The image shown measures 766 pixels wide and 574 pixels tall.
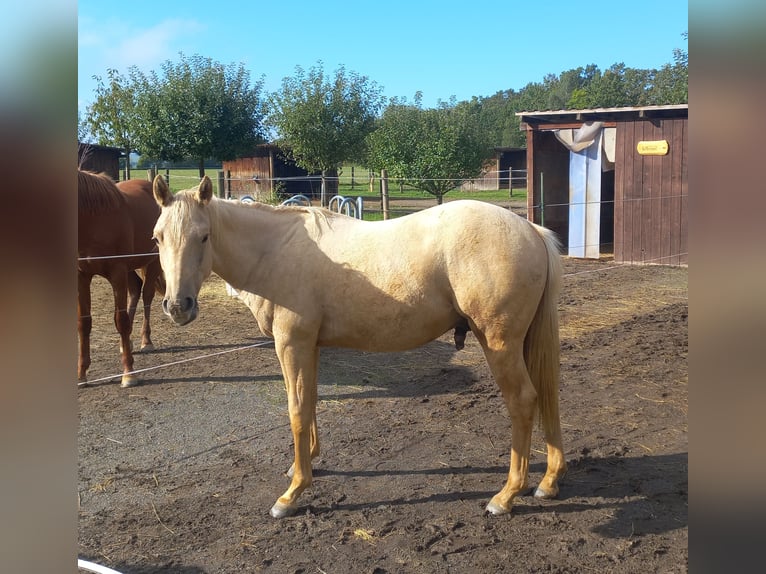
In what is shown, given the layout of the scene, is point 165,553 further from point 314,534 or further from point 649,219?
point 649,219

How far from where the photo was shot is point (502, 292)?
3.05 metres

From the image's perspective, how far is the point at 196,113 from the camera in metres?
19.0

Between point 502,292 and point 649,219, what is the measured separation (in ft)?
30.4

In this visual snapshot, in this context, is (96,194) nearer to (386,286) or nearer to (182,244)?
(182,244)

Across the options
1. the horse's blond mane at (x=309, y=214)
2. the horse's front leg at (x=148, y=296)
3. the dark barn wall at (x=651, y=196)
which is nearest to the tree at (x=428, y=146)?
the dark barn wall at (x=651, y=196)

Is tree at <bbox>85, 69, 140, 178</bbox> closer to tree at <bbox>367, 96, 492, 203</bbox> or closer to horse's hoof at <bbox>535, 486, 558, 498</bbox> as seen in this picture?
tree at <bbox>367, 96, 492, 203</bbox>

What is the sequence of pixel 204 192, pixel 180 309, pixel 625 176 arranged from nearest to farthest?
1. pixel 180 309
2. pixel 204 192
3. pixel 625 176

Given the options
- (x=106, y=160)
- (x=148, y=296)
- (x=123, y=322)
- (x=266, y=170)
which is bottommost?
(x=123, y=322)

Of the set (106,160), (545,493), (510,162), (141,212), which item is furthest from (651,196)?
(510,162)

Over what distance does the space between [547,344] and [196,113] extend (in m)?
18.1

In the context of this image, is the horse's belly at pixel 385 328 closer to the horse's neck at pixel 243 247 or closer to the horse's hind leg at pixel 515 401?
the horse's hind leg at pixel 515 401

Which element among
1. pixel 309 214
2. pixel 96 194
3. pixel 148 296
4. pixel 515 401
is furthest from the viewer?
pixel 148 296

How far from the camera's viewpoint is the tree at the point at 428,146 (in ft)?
80.0

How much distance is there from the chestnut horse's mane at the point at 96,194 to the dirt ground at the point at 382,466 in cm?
155
